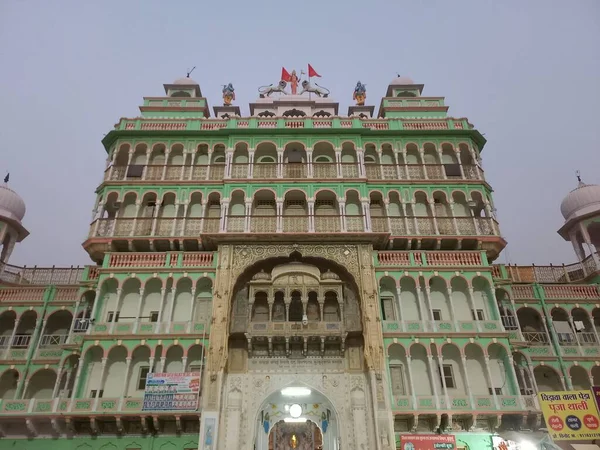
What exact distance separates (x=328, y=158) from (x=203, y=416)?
19.2m

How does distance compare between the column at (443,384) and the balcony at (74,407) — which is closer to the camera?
the balcony at (74,407)

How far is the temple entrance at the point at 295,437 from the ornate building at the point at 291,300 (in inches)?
477

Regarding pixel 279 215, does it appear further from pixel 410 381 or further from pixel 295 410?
pixel 410 381

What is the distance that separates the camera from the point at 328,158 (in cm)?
3095

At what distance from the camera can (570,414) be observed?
17.3m

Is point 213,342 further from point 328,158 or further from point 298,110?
point 298,110

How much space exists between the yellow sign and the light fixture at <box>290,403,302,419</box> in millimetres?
12756

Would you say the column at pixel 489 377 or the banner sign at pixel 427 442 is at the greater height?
the column at pixel 489 377

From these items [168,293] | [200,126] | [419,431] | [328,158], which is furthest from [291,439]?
[200,126]

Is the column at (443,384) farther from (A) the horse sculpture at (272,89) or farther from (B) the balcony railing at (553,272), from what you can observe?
(A) the horse sculpture at (272,89)

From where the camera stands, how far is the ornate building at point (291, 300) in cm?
2200

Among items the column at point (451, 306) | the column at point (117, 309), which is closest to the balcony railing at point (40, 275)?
the column at point (117, 309)

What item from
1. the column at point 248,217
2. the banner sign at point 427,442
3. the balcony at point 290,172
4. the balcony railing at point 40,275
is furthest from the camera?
the balcony at point 290,172

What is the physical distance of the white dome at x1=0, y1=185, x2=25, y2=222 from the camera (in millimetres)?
30359
